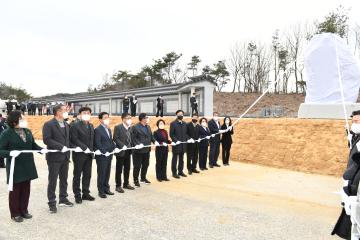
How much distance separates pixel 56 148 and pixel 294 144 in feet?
29.5

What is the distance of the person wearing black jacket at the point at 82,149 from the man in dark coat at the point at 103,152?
9.6 inches

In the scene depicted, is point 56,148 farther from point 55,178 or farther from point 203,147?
point 203,147

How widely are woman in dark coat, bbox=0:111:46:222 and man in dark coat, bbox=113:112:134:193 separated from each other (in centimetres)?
245

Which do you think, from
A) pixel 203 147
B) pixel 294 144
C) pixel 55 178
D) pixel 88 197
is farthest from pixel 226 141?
pixel 55 178

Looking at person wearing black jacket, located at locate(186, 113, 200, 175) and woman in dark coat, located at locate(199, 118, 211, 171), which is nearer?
person wearing black jacket, located at locate(186, 113, 200, 175)

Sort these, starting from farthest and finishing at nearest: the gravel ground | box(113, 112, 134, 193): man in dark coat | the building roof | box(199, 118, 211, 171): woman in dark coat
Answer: the building roof
box(199, 118, 211, 171): woman in dark coat
box(113, 112, 134, 193): man in dark coat
the gravel ground

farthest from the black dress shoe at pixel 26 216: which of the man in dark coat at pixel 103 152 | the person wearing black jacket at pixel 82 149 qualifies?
the man in dark coat at pixel 103 152

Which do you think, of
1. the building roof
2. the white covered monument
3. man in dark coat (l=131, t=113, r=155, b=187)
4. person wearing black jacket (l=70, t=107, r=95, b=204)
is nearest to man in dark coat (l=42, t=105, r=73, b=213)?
person wearing black jacket (l=70, t=107, r=95, b=204)

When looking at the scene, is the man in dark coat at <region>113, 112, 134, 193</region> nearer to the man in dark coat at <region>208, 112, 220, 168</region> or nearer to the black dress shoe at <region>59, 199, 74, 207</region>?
the black dress shoe at <region>59, 199, 74, 207</region>

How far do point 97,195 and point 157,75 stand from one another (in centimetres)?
4217

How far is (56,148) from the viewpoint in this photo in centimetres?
641

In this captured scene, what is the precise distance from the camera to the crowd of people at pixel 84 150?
232 inches

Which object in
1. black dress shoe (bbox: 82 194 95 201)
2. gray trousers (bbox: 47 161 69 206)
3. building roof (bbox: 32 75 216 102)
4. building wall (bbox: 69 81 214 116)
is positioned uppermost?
building roof (bbox: 32 75 216 102)

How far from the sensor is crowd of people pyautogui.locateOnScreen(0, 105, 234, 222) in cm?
589
